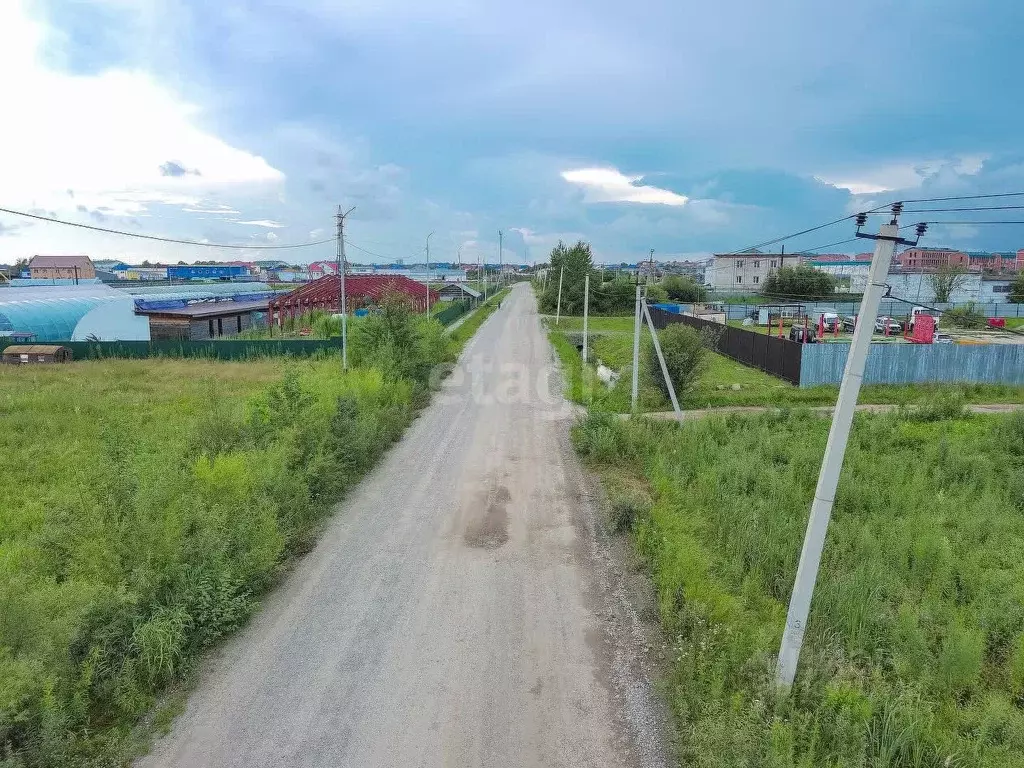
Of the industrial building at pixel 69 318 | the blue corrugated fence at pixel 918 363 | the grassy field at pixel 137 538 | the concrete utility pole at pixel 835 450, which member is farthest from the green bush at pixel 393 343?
the industrial building at pixel 69 318

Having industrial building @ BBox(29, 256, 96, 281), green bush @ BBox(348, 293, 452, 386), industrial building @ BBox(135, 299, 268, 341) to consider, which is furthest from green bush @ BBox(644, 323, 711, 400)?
industrial building @ BBox(29, 256, 96, 281)

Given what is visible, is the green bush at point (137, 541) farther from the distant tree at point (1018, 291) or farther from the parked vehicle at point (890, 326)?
the distant tree at point (1018, 291)

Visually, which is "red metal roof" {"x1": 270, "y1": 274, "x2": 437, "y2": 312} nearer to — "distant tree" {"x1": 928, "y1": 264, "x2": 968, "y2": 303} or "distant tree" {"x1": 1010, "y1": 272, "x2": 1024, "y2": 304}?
"distant tree" {"x1": 928, "y1": 264, "x2": 968, "y2": 303}

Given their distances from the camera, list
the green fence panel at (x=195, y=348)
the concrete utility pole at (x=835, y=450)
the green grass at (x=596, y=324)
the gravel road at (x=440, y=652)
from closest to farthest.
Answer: the concrete utility pole at (x=835, y=450)
the gravel road at (x=440, y=652)
the green fence panel at (x=195, y=348)
the green grass at (x=596, y=324)

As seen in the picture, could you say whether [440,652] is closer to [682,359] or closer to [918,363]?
[682,359]

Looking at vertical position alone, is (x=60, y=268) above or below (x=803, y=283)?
above

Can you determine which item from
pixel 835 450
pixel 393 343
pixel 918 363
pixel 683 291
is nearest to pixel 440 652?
pixel 835 450
